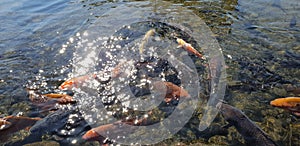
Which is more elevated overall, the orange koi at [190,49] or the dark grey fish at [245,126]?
the orange koi at [190,49]

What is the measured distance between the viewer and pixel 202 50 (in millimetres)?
6254

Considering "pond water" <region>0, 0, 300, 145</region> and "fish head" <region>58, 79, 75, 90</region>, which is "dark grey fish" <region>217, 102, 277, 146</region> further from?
"fish head" <region>58, 79, 75, 90</region>

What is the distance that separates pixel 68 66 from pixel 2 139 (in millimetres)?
2240

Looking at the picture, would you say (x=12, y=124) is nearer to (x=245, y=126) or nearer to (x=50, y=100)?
(x=50, y=100)

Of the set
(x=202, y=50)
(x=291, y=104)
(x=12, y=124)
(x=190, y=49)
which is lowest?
(x=12, y=124)

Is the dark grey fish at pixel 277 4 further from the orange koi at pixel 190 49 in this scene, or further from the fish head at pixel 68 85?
the fish head at pixel 68 85

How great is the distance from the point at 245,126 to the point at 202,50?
266 centimetres

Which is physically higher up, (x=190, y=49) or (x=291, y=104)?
(x=190, y=49)

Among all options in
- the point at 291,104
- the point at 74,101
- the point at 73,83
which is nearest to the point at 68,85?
the point at 73,83

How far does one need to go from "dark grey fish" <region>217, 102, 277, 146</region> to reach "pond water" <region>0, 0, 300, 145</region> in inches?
5.1

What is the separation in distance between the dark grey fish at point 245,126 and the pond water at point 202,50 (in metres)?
0.13

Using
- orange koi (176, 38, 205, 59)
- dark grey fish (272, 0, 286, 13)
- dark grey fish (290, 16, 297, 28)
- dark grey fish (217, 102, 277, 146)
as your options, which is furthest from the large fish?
dark grey fish (272, 0, 286, 13)

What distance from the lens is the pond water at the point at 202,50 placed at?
4355 millimetres

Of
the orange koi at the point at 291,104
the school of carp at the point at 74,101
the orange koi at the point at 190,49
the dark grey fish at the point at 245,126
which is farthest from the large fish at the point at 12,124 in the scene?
the orange koi at the point at 291,104
